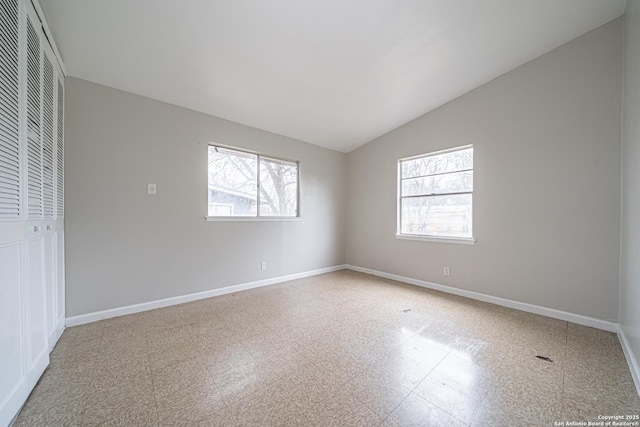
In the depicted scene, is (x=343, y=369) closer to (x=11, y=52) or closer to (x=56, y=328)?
(x=56, y=328)

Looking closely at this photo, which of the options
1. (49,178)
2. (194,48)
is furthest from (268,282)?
(194,48)

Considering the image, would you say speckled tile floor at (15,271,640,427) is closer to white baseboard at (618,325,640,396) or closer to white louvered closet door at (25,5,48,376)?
white baseboard at (618,325,640,396)

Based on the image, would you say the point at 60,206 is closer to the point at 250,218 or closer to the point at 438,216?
the point at 250,218

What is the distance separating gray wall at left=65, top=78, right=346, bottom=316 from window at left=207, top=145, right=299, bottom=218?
15 cm

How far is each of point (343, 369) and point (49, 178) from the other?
109 inches

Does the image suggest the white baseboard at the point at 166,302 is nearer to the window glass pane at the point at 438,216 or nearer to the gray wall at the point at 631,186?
the window glass pane at the point at 438,216

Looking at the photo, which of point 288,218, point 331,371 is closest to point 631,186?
point 331,371

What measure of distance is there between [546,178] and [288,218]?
3411 mm

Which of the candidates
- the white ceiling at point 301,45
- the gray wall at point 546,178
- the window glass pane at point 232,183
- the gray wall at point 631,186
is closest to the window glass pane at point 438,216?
the gray wall at point 546,178

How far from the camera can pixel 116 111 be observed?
2.62 metres

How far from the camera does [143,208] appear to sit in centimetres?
277

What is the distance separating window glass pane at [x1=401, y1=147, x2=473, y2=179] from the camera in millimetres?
3359

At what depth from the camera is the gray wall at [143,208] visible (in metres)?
2.44

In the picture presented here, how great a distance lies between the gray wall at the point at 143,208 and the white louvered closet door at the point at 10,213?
1206 millimetres
